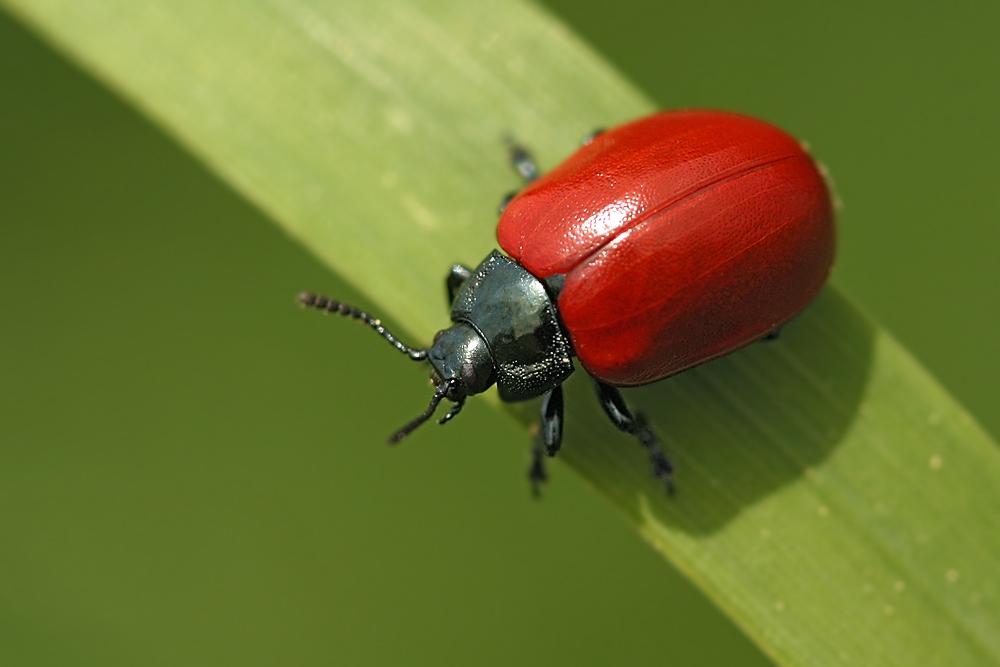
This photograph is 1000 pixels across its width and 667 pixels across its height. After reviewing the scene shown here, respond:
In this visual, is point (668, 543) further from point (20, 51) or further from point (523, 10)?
point (20, 51)

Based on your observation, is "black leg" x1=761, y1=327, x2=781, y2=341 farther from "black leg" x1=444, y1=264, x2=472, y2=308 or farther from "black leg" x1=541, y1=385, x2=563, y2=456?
"black leg" x1=444, y1=264, x2=472, y2=308

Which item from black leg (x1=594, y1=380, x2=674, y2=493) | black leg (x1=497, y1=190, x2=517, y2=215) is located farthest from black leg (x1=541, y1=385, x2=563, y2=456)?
black leg (x1=497, y1=190, x2=517, y2=215)

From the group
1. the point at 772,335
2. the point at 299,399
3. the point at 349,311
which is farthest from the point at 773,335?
the point at 299,399

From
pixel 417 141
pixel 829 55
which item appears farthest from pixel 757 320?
pixel 829 55

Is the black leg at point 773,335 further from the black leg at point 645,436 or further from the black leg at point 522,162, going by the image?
the black leg at point 522,162

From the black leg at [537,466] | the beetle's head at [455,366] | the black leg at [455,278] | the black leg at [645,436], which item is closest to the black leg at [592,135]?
the black leg at [455,278]

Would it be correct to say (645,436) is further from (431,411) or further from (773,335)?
(431,411)
